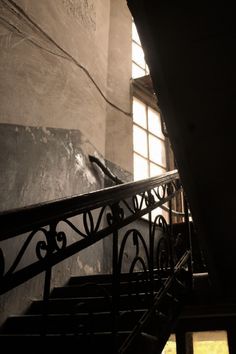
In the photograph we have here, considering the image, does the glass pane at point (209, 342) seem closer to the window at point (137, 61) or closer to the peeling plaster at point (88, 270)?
the peeling plaster at point (88, 270)

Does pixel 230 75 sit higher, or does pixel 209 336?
pixel 230 75

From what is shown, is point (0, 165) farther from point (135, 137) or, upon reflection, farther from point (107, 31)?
point (107, 31)

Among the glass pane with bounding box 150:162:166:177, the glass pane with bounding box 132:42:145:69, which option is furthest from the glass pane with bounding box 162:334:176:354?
the glass pane with bounding box 132:42:145:69

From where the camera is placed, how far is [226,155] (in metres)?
2.16

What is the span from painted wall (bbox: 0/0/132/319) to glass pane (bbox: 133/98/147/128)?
26cm

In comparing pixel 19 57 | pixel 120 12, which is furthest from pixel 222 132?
pixel 120 12

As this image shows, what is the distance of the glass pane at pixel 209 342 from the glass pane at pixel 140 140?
2558 mm

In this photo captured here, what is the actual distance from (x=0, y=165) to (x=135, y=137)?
2833 millimetres

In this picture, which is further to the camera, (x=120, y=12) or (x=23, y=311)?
(x=120, y=12)

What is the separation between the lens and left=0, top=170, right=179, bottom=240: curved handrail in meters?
1.15

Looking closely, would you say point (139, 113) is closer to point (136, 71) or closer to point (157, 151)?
point (157, 151)

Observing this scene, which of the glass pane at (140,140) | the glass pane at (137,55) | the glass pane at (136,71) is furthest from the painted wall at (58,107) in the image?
the glass pane at (137,55)

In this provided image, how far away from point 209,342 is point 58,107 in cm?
278

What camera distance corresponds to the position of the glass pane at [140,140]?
557 centimetres
